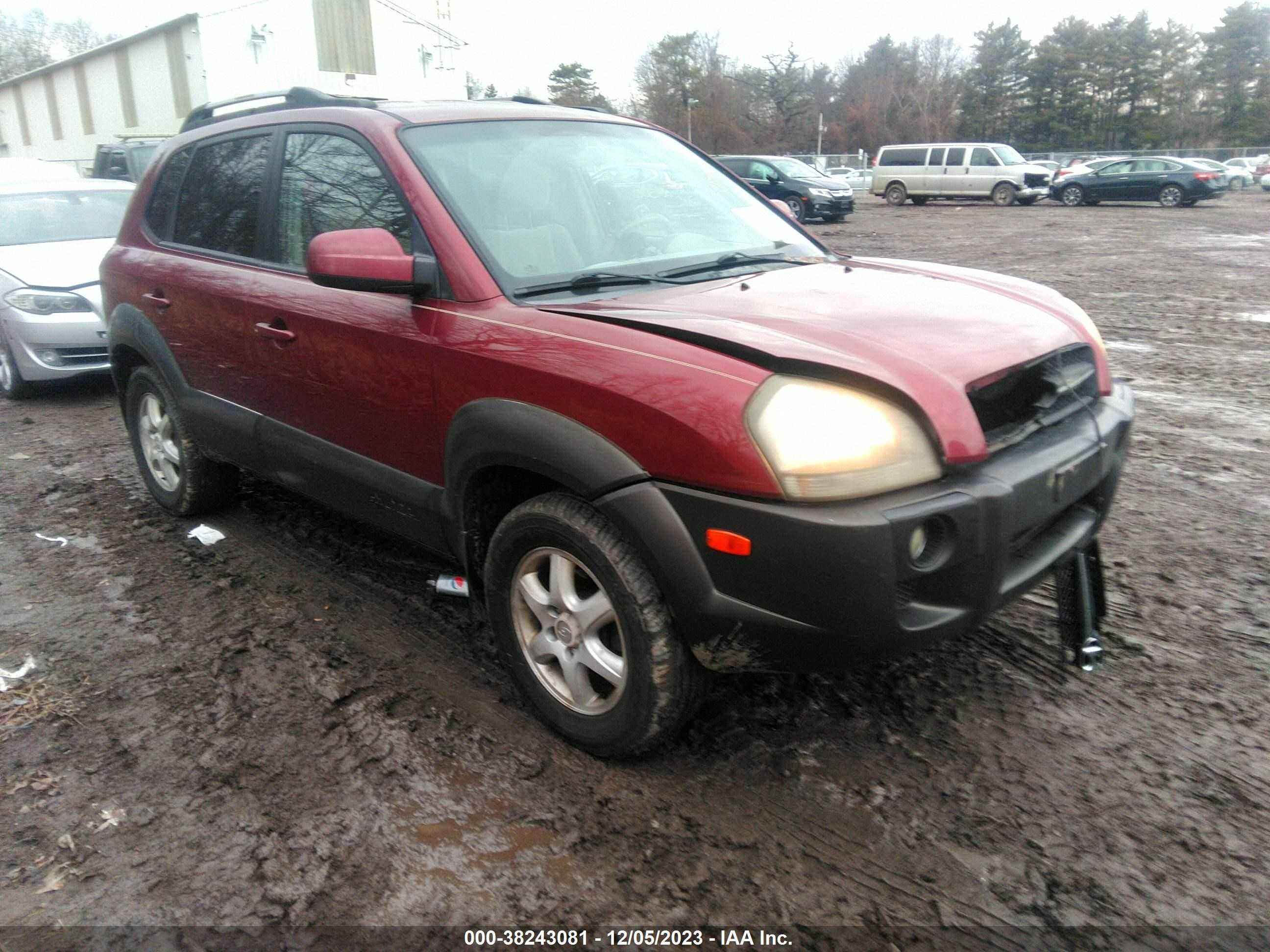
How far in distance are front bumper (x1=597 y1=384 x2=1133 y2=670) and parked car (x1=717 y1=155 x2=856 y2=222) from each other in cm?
2184

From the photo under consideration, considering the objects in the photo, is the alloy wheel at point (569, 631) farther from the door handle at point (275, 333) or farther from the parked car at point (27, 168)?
the parked car at point (27, 168)

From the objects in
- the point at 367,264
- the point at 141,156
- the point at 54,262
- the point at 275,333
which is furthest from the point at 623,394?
the point at 141,156

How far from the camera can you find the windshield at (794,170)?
24.9 m

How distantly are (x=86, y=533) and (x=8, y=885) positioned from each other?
8.82 feet

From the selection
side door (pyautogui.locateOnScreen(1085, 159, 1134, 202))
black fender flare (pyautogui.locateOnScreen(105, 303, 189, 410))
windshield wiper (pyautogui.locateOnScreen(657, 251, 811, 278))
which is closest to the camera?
windshield wiper (pyautogui.locateOnScreen(657, 251, 811, 278))

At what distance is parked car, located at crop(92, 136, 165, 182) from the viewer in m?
16.3

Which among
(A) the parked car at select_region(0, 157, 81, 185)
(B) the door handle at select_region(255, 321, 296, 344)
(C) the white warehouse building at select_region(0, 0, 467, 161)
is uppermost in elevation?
(C) the white warehouse building at select_region(0, 0, 467, 161)

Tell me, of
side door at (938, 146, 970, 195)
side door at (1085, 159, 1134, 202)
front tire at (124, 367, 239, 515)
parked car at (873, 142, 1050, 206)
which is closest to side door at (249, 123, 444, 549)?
front tire at (124, 367, 239, 515)

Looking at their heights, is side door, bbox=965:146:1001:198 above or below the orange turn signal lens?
above

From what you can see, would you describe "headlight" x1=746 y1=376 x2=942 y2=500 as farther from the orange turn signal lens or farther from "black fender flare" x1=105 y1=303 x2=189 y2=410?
"black fender flare" x1=105 y1=303 x2=189 y2=410

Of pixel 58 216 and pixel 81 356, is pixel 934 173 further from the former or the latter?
pixel 81 356

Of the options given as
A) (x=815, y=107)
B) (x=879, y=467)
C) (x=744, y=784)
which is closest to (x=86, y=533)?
(x=744, y=784)

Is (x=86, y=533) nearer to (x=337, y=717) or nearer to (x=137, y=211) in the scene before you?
(x=137, y=211)

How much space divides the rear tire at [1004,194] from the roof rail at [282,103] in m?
29.6
